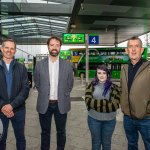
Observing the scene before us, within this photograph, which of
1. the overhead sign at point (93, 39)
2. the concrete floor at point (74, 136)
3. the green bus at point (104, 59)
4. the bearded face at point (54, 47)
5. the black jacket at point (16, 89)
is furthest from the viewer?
the green bus at point (104, 59)

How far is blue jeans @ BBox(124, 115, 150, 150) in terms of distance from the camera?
9.79 ft

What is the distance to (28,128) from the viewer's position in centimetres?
582

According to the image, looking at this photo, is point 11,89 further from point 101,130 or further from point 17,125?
point 101,130

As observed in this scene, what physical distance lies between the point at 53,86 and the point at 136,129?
129 cm

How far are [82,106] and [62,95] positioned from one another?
5.27 meters

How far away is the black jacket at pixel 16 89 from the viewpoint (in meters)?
3.32

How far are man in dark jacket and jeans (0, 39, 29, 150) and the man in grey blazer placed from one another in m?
0.30

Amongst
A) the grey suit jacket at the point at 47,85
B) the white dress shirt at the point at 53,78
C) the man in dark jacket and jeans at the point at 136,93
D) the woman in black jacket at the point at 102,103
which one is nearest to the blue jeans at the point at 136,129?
the man in dark jacket and jeans at the point at 136,93

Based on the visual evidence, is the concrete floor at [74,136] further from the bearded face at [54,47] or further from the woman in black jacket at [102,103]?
the bearded face at [54,47]

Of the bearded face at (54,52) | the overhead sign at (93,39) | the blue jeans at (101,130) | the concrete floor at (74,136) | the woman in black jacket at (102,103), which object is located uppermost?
the overhead sign at (93,39)

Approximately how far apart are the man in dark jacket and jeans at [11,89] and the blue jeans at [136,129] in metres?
1.36

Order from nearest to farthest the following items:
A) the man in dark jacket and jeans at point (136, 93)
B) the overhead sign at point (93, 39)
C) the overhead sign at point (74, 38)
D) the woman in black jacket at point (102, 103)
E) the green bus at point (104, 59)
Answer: the man in dark jacket and jeans at point (136, 93), the woman in black jacket at point (102, 103), the overhead sign at point (93, 39), the overhead sign at point (74, 38), the green bus at point (104, 59)

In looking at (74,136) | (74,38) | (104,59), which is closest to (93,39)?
(74,38)

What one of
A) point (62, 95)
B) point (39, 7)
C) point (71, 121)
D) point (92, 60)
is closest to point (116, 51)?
point (92, 60)
